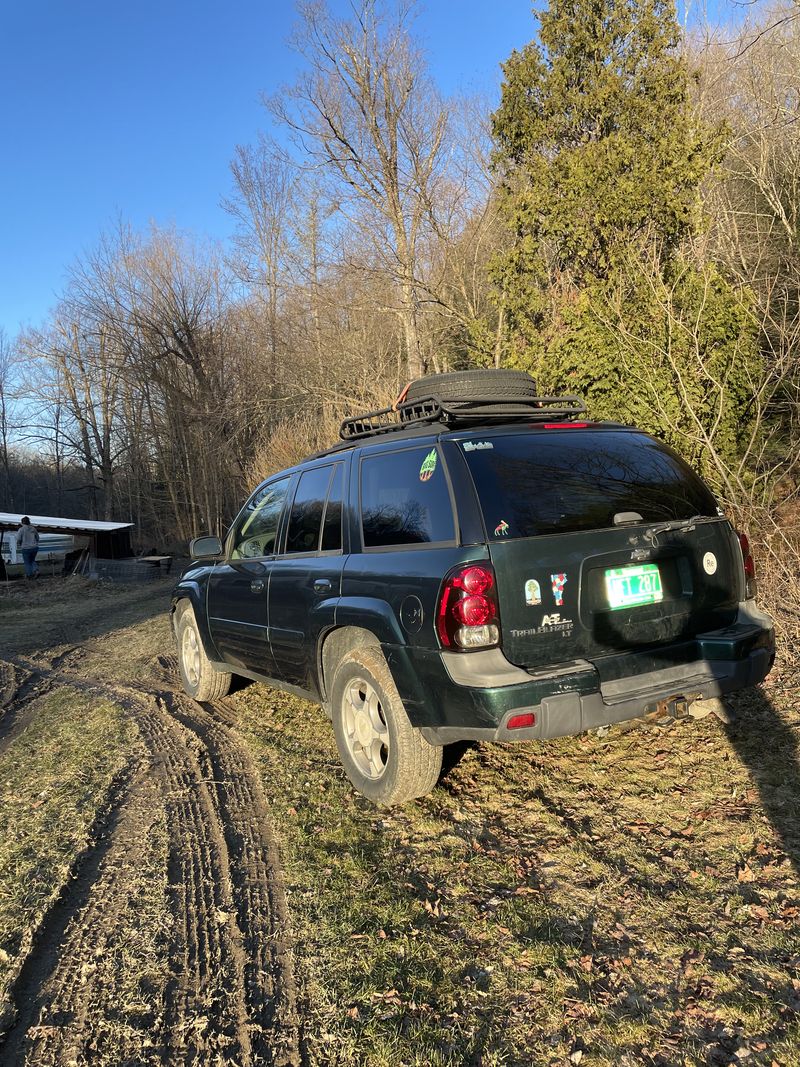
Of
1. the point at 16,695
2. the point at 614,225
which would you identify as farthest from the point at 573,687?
the point at 614,225

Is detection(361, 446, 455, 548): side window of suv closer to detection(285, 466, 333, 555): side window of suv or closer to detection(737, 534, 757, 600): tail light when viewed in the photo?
detection(285, 466, 333, 555): side window of suv

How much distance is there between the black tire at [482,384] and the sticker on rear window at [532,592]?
9.74 feet

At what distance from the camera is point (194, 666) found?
6.29 m

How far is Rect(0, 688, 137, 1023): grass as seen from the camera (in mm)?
2986

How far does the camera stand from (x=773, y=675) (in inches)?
199

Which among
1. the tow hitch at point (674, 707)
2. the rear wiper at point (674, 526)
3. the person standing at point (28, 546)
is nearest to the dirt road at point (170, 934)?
the tow hitch at point (674, 707)

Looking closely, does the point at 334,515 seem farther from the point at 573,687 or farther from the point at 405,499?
the point at 573,687

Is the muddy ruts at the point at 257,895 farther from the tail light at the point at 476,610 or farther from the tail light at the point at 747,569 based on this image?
the tail light at the point at 747,569

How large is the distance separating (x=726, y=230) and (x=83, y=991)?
13040mm

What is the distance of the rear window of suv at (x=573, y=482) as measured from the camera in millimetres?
3230

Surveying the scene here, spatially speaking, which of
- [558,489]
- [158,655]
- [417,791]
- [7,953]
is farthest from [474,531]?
[158,655]

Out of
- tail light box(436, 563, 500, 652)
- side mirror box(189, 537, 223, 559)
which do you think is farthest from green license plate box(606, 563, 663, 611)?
side mirror box(189, 537, 223, 559)

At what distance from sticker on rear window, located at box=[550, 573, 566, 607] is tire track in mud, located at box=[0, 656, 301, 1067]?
68.7 inches

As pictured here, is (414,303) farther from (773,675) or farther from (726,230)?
(773,675)
